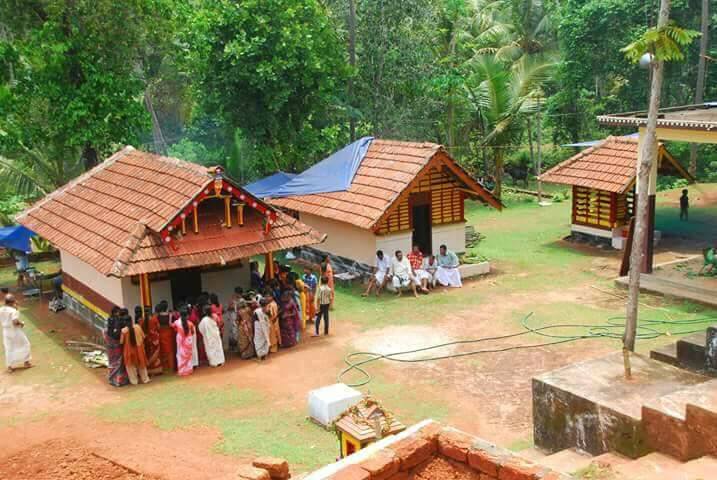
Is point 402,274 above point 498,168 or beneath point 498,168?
beneath

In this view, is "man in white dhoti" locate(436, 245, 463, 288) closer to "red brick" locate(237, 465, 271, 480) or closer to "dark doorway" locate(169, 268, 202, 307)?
"dark doorway" locate(169, 268, 202, 307)

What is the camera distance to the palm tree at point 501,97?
26359 mm

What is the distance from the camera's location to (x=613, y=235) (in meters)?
20.5

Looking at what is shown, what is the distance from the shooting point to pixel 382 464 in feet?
19.6

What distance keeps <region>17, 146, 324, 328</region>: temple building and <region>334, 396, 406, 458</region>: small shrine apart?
18.2 ft

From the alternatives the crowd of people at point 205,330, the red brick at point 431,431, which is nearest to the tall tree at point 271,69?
the crowd of people at point 205,330

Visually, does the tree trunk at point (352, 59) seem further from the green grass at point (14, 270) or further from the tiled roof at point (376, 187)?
the green grass at point (14, 270)

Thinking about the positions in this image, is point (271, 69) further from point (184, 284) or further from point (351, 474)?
point (351, 474)

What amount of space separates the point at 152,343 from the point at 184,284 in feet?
6.26

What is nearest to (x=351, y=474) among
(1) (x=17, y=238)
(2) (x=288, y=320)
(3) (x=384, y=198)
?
(2) (x=288, y=320)

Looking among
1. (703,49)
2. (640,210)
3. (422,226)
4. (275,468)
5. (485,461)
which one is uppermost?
(703,49)

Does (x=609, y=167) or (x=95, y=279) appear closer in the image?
(x=95, y=279)

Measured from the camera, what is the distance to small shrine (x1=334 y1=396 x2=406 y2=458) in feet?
27.6

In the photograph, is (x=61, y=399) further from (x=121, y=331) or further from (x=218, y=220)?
(x=218, y=220)
